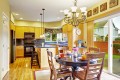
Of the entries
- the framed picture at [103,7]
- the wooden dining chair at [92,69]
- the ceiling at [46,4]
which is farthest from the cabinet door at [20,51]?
the wooden dining chair at [92,69]

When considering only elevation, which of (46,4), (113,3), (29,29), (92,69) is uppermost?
(46,4)

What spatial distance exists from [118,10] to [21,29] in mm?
7023

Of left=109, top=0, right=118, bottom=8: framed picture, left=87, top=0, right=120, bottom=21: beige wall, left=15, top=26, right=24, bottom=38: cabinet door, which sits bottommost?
left=15, top=26, right=24, bottom=38: cabinet door

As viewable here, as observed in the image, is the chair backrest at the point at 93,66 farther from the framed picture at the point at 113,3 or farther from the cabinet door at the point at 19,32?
the cabinet door at the point at 19,32

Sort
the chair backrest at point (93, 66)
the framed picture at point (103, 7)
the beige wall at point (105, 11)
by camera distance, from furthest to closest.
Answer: the framed picture at point (103, 7), the beige wall at point (105, 11), the chair backrest at point (93, 66)

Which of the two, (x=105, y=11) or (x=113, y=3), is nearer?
(x=113, y=3)

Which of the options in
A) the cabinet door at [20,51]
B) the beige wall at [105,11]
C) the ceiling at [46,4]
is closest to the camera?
the beige wall at [105,11]

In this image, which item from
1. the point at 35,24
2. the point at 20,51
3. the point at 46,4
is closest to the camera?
the point at 46,4

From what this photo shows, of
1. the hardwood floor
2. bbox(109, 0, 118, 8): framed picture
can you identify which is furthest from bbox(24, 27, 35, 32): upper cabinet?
bbox(109, 0, 118, 8): framed picture

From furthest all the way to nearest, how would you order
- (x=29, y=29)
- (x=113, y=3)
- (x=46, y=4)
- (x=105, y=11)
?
(x=29, y=29)
(x=46, y=4)
(x=105, y=11)
(x=113, y=3)

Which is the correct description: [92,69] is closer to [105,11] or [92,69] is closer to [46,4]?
[105,11]

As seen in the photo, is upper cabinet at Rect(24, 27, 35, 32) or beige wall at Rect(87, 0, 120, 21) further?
upper cabinet at Rect(24, 27, 35, 32)

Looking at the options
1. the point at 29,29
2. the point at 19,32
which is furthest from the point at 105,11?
A: the point at 19,32

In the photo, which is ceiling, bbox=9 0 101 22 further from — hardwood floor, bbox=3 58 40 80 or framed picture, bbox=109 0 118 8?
hardwood floor, bbox=3 58 40 80
